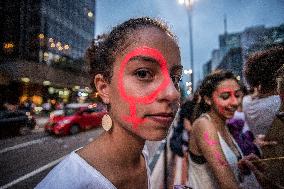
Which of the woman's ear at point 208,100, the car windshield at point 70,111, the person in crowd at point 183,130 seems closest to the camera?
the woman's ear at point 208,100

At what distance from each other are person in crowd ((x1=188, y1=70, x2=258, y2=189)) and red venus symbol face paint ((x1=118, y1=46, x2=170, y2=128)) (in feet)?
3.22

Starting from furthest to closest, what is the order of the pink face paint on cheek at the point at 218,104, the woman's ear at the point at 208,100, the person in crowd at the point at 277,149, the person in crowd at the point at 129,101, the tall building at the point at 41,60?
the tall building at the point at 41,60 → the woman's ear at the point at 208,100 → the pink face paint on cheek at the point at 218,104 → the person in crowd at the point at 277,149 → the person in crowd at the point at 129,101

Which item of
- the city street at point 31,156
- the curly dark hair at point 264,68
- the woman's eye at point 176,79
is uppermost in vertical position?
the curly dark hair at point 264,68

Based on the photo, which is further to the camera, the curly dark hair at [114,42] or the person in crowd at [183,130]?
the person in crowd at [183,130]

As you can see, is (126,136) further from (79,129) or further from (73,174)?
(79,129)

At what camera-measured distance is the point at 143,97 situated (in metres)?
1.52

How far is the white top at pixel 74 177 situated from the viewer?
129cm

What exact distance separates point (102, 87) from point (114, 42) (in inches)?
11.3

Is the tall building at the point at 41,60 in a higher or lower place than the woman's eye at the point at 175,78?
higher

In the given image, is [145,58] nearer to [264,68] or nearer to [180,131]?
[264,68]

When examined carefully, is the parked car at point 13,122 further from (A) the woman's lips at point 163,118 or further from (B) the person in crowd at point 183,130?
(A) the woman's lips at point 163,118

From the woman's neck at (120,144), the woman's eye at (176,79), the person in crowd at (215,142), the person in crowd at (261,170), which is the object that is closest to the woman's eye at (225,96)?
the person in crowd at (215,142)

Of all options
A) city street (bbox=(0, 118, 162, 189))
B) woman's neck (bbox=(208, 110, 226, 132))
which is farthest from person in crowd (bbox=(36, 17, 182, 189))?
city street (bbox=(0, 118, 162, 189))

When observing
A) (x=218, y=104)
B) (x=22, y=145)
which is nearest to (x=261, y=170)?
(x=218, y=104)
